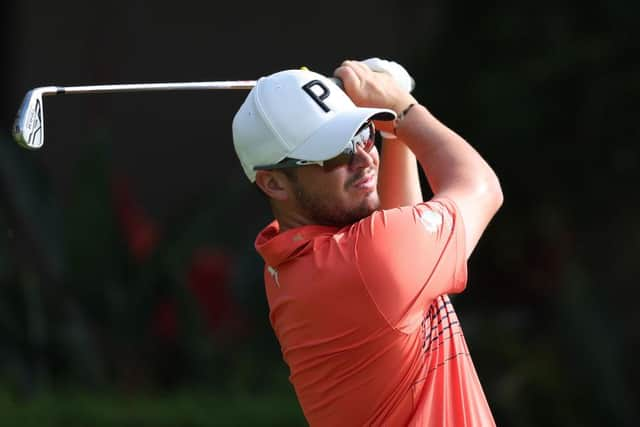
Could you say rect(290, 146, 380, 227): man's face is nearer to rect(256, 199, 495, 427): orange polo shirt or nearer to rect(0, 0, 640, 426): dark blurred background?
rect(256, 199, 495, 427): orange polo shirt

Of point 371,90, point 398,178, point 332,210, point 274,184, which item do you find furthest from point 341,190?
point 398,178

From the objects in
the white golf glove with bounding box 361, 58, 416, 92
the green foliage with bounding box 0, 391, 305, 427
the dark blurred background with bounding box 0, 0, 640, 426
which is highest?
the white golf glove with bounding box 361, 58, 416, 92

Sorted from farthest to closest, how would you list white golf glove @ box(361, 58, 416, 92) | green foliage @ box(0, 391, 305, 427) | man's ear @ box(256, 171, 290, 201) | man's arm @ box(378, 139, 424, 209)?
green foliage @ box(0, 391, 305, 427) < man's arm @ box(378, 139, 424, 209) < white golf glove @ box(361, 58, 416, 92) < man's ear @ box(256, 171, 290, 201)

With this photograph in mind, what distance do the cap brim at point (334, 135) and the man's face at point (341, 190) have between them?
50 mm

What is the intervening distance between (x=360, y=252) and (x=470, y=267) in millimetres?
4375

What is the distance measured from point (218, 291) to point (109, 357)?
0.87 metres

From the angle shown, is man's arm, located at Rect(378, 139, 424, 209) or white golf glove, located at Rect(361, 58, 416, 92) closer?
white golf glove, located at Rect(361, 58, 416, 92)

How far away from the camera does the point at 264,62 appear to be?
831cm

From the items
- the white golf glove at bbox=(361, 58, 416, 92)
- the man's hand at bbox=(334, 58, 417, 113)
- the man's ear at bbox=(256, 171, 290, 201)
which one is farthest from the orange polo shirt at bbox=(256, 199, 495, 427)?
the white golf glove at bbox=(361, 58, 416, 92)

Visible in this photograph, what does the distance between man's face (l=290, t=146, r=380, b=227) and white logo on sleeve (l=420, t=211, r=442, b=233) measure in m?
0.17

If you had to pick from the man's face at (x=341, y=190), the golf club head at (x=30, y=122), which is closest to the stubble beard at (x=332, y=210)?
the man's face at (x=341, y=190)

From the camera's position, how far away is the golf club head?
262 centimetres

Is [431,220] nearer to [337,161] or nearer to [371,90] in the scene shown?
[337,161]

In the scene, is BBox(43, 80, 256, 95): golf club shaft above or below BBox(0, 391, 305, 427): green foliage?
above
